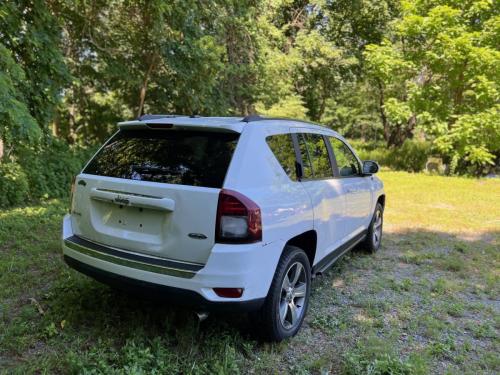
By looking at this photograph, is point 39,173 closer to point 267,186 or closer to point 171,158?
point 171,158

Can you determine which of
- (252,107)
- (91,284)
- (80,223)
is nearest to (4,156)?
(91,284)

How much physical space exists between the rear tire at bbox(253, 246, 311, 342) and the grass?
0.45 ft

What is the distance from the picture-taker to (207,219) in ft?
9.08

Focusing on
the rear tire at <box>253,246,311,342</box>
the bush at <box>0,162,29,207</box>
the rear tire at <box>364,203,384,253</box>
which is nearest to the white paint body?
the rear tire at <box>253,246,311,342</box>

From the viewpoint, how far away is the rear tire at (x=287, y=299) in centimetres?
312

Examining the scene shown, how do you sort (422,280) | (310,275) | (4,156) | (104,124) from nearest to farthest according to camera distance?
(310,275), (422,280), (4,156), (104,124)

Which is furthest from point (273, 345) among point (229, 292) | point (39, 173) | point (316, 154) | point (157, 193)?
point (39, 173)

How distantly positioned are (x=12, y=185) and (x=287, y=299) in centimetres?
622

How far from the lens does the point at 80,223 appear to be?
3.38 m

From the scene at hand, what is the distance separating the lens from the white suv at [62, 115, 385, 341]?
2779mm

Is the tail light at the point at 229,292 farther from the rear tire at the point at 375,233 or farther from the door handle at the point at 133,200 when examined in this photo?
the rear tire at the point at 375,233

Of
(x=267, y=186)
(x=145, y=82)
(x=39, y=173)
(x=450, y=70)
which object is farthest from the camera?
(x=450, y=70)

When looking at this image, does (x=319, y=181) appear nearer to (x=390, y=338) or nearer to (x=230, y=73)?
(x=390, y=338)

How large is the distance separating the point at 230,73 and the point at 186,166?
11751mm
